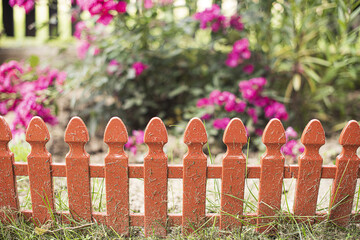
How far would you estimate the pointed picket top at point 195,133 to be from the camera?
1.24 m

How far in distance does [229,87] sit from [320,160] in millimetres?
1192

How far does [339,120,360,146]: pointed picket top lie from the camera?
1275 mm

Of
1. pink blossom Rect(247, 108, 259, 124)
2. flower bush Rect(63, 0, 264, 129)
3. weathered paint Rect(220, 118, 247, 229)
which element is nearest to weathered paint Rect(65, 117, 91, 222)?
weathered paint Rect(220, 118, 247, 229)

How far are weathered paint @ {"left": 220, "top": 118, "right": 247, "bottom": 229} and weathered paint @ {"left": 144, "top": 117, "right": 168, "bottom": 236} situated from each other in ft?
0.78

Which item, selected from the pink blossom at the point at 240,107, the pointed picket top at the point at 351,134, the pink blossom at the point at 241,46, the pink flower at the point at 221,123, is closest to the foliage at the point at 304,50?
the pink blossom at the point at 241,46

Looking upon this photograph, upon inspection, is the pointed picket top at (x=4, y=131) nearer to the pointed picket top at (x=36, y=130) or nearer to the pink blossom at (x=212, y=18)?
the pointed picket top at (x=36, y=130)

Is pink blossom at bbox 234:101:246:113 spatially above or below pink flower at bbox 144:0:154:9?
below

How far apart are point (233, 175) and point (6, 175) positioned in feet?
3.06

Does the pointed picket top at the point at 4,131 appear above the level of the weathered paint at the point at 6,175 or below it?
above

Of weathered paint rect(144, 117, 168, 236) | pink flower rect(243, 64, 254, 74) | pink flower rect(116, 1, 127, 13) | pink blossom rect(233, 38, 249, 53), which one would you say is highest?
pink flower rect(116, 1, 127, 13)

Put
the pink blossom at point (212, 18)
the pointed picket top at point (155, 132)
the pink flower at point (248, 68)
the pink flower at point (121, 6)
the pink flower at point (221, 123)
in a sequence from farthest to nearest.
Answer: the pink flower at point (248, 68)
the pink blossom at point (212, 18)
the pink flower at point (221, 123)
the pink flower at point (121, 6)
the pointed picket top at point (155, 132)

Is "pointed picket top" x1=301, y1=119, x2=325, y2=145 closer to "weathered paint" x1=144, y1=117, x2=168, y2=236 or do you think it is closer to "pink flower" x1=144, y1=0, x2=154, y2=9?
"weathered paint" x1=144, y1=117, x2=168, y2=236

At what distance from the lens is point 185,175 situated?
1.29 metres

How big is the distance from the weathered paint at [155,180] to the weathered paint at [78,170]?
24 cm
